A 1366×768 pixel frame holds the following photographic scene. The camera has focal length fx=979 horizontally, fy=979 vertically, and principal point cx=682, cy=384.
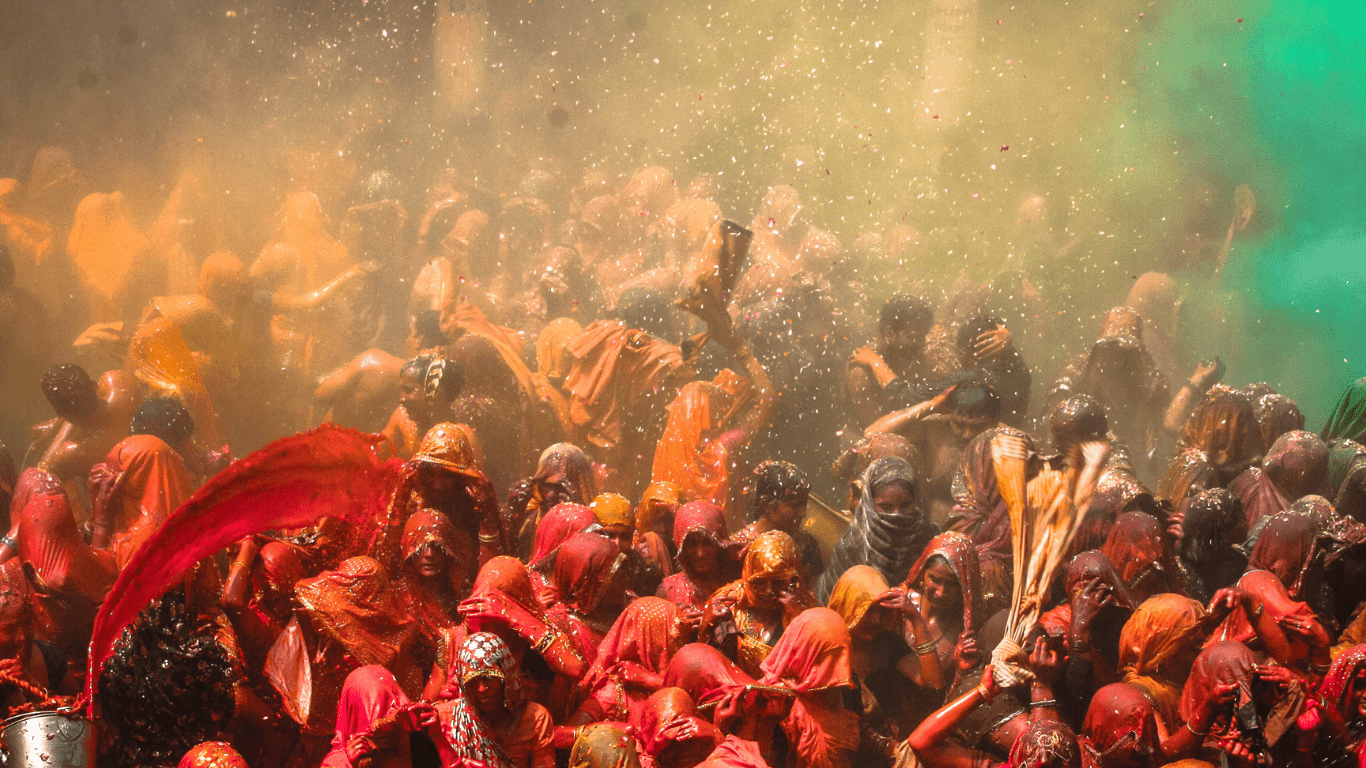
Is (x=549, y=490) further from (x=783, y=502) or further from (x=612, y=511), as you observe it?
(x=783, y=502)

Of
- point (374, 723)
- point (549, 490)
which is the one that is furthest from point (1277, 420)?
point (374, 723)

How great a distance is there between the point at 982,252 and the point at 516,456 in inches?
271

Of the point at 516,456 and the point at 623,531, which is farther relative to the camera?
the point at 516,456

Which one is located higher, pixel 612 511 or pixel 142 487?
pixel 612 511

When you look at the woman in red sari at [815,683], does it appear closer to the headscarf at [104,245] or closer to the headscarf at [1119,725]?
the headscarf at [1119,725]

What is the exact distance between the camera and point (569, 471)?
5281 millimetres

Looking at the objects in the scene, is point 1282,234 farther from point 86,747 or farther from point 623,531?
point 86,747

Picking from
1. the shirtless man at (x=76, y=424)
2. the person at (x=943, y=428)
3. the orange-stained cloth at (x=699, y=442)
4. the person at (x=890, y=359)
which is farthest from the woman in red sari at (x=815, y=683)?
the shirtless man at (x=76, y=424)

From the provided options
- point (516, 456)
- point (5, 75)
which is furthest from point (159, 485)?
point (5, 75)

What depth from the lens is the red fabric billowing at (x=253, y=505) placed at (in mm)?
2961

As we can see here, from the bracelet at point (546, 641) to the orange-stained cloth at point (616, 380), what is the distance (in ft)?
13.9

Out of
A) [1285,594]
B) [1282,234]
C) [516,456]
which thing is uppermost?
[1282,234]

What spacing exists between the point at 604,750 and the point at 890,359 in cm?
560

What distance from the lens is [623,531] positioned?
4258 millimetres
